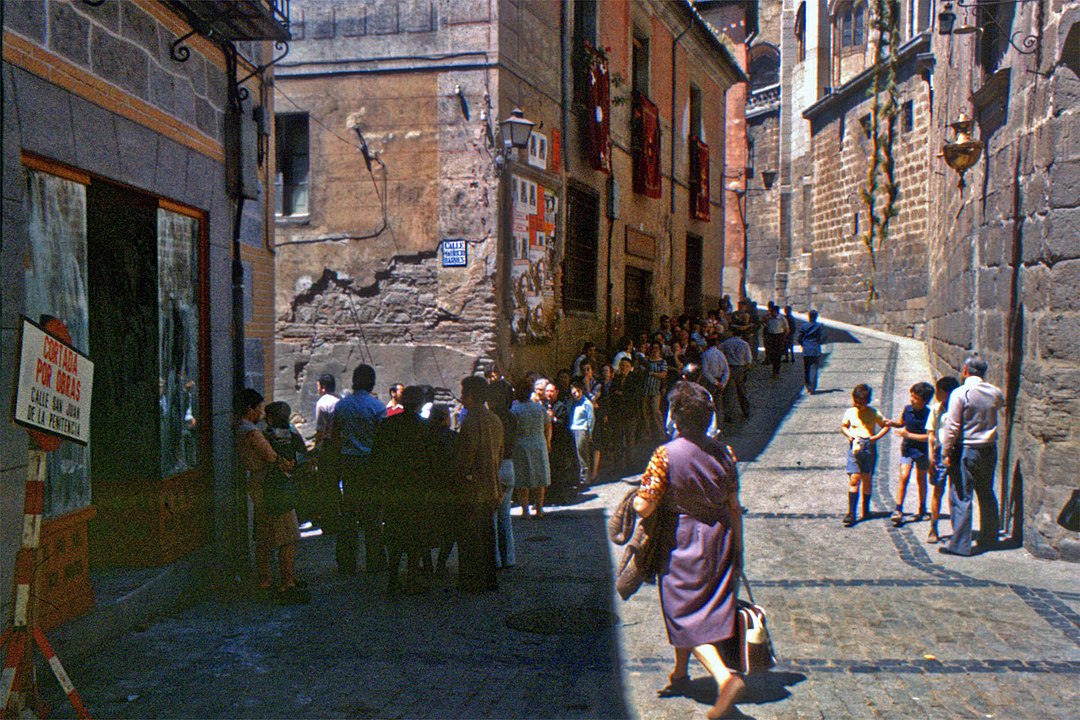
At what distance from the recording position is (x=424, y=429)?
7152 millimetres

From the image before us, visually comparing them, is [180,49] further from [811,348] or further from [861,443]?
[811,348]

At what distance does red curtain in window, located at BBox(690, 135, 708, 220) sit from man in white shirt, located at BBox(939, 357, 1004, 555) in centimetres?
1293

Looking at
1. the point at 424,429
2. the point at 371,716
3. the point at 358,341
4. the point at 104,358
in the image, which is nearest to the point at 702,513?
the point at 371,716

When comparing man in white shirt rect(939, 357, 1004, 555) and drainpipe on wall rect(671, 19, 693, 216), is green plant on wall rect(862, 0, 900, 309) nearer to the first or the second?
drainpipe on wall rect(671, 19, 693, 216)

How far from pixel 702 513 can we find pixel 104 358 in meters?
4.19

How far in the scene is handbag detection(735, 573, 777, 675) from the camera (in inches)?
186

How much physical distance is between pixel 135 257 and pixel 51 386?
2.91 m

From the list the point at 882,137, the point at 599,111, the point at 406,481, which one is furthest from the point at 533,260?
the point at 882,137

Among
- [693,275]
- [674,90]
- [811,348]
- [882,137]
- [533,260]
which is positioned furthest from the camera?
[882,137]

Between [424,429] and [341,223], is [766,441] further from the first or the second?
[424,429]

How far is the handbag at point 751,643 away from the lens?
473 centimetres

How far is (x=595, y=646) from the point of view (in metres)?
5.87

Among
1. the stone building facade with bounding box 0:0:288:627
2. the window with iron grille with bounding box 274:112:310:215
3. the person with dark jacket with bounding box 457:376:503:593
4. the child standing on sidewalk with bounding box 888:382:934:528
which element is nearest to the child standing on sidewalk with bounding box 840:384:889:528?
the child standing on sidewalk with bounding box 888:382:934:528

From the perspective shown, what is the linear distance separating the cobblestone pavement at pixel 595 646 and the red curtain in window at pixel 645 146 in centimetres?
923
